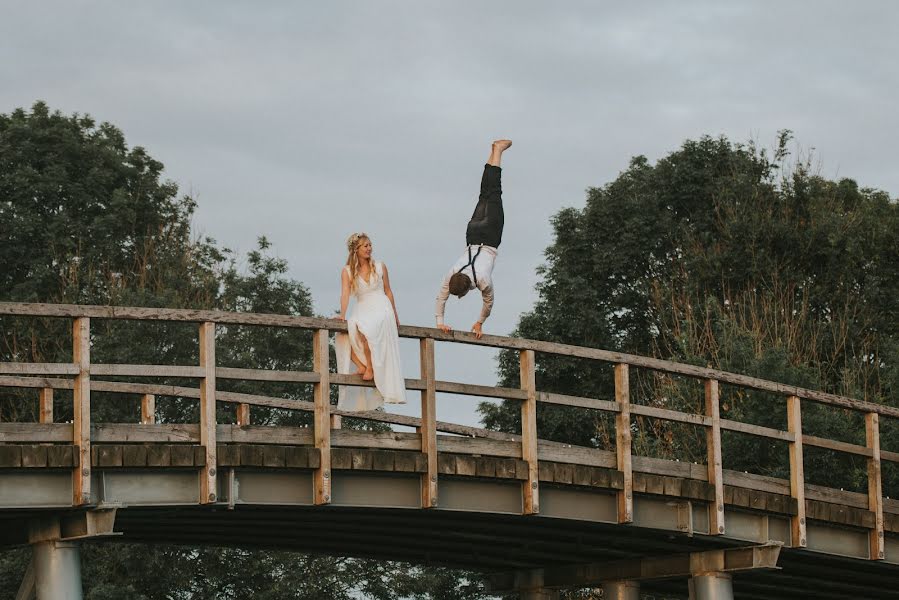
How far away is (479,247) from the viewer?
62.3 ft

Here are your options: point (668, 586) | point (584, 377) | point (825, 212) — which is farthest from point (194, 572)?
point (825, 212)

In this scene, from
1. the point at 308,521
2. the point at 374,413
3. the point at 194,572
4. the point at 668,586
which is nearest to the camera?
the point at 374,413

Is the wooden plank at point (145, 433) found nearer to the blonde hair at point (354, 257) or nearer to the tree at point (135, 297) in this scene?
the blonde hair at point (354, 257)

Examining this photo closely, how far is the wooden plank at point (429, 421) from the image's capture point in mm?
17719

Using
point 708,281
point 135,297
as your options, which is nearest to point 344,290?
point 135,297

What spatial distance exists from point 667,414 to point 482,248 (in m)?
2.76

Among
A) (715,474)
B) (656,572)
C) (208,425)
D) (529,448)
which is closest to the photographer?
(208,425)

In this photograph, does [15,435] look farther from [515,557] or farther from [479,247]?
[515,557]

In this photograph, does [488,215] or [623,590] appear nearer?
[488,215]

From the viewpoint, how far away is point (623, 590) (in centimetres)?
2361

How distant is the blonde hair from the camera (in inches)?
698

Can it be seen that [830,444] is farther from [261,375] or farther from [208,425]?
[208,425]

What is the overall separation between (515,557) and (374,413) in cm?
642

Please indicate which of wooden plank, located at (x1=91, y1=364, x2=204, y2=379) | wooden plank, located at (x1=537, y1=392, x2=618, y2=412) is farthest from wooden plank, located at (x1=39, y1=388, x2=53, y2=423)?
wooden plank, located at (x1=537, y1=392, x2=618, y2=412)
